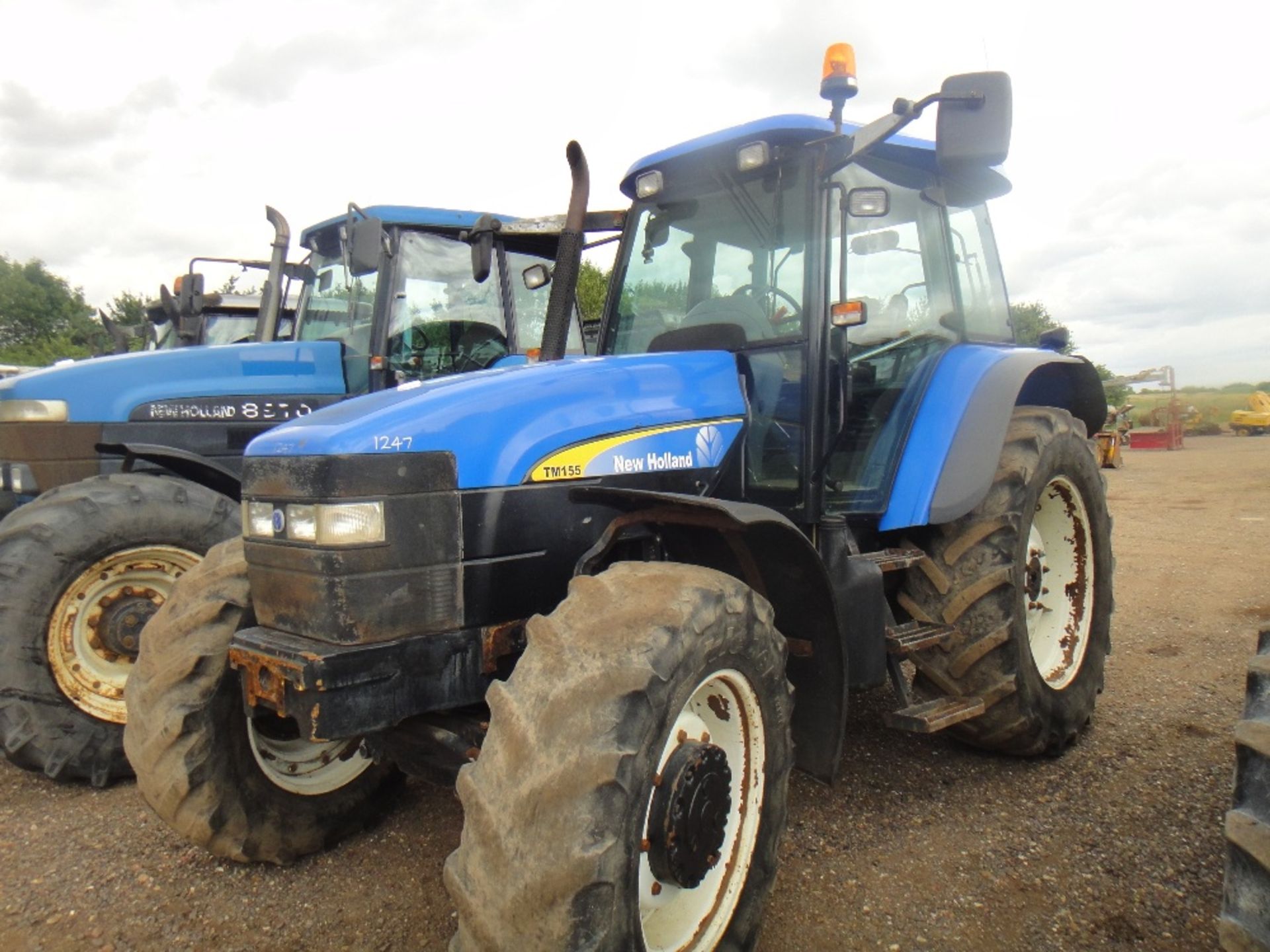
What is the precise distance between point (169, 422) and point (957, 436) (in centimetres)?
398

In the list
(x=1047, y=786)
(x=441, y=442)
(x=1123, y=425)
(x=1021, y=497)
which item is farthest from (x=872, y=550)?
(x=1123, y=425)

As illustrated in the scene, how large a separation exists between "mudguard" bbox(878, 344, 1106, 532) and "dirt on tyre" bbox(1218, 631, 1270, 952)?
144cm

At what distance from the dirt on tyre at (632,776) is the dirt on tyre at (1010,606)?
1162 mm

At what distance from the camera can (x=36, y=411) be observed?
4.75 metres

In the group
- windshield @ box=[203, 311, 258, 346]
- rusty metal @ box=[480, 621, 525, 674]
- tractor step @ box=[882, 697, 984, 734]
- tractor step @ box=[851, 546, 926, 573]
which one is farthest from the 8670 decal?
windshield @ box=[203, 311, 258, 346]

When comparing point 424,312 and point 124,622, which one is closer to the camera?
point 124,622

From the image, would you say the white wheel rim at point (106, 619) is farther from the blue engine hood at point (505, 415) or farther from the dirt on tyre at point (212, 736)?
the blue engine hood at point (505, 415)

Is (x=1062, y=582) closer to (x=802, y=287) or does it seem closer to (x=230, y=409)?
(x=802, y=287)

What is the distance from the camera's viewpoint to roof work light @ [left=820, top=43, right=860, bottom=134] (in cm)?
304

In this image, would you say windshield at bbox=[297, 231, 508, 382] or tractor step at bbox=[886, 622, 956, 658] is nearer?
tractor step at bbox=[886, 622, 956, 658]

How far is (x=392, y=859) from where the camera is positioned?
3041 millimetres

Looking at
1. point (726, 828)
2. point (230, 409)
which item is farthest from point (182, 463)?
point (726, 828)

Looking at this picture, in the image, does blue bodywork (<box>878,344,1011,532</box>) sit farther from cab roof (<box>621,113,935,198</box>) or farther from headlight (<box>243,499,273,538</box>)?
headlight (<box>243,499,273,538</box>)

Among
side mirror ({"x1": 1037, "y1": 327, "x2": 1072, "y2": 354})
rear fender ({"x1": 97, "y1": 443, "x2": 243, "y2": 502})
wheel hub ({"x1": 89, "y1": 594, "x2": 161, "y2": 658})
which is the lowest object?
wheel hub ({"x1": 89, "y1": 594, "x2": 161, "y2": 658})
